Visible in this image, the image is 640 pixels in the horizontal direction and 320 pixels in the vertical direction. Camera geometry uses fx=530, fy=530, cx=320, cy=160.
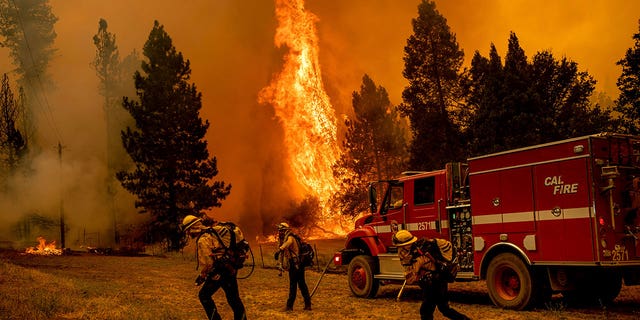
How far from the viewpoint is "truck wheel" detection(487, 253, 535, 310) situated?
1120 cm

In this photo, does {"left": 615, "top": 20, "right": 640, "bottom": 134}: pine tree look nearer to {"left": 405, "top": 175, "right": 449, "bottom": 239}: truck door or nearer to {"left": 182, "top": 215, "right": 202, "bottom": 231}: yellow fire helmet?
{"left": 405, "top": 175, "right": 449, "bottom": 239}: truck door

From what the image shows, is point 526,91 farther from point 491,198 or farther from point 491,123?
point 491,198

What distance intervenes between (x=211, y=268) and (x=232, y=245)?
1.76 feet

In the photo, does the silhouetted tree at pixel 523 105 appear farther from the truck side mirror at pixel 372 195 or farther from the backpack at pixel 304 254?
the backpack at pixel 304 254

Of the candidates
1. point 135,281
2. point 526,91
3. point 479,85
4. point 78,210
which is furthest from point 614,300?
point 78,210

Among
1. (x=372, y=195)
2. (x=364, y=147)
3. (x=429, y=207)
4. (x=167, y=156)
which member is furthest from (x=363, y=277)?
(x=364, y=147)

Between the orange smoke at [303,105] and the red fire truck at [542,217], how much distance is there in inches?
1430

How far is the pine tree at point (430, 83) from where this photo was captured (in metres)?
38.8

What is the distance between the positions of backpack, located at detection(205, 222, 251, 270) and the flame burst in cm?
4054

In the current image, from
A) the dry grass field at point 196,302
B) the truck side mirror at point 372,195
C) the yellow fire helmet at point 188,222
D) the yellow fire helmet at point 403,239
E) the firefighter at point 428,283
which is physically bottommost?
the dry grass field at point 196,302

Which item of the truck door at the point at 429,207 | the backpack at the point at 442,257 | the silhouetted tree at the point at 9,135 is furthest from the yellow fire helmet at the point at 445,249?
the silhouetted tree at the point at 9,135

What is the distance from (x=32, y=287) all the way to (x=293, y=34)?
41.6 meters

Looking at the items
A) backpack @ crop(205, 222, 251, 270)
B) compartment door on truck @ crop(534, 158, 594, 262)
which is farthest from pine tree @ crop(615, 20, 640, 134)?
backpack @ crop(205, 222, 251, 270)

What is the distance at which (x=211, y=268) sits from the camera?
8.50 meters
